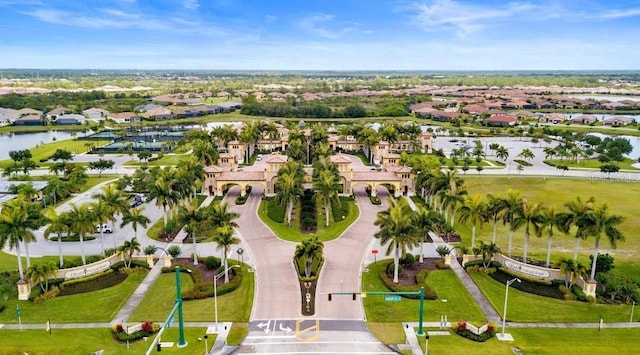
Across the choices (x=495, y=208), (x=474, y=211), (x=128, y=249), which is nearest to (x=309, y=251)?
(x=474, y=211)

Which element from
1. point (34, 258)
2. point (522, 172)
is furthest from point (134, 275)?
point (522, 172)

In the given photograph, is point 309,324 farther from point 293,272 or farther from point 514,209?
point 514,209

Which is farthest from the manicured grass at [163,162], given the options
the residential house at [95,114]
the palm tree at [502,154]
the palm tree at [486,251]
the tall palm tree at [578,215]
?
the residential house at [95,114]

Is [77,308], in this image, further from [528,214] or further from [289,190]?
[528,214]

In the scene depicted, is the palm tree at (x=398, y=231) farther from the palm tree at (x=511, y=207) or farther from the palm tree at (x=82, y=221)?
the palm tree at (x=82, y=221)

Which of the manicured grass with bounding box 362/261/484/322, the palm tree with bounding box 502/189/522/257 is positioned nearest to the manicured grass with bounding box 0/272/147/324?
the manicured grass with bounding box 362/261/484/322

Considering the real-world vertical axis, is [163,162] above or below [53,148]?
below
